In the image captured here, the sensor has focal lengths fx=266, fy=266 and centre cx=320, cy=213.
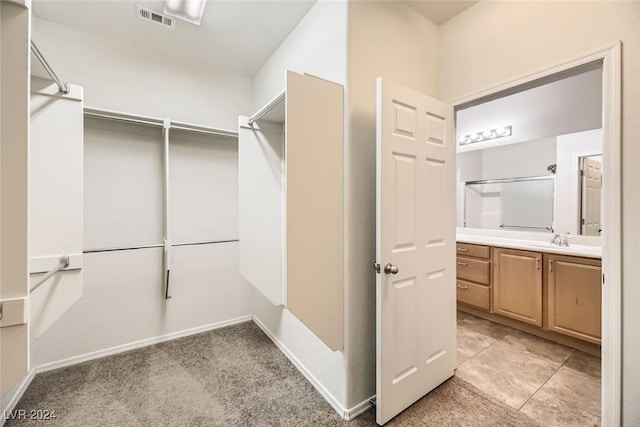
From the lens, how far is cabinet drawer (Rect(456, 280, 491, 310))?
9.85 ft

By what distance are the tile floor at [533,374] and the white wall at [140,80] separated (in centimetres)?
325

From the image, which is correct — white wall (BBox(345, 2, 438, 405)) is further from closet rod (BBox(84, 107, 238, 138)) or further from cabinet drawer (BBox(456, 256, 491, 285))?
cabinet drawer (BBox(456, 256, 491, 285))

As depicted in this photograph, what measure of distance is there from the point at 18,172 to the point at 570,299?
3.69m

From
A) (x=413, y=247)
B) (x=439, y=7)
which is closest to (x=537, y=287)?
(x=413, y=247)

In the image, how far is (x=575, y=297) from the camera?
237cm

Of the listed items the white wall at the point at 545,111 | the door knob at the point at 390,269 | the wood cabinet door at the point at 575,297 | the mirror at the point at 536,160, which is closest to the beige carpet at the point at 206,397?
the door knob at the point at 390,269

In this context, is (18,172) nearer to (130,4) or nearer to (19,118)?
(19,118)

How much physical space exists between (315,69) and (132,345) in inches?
112

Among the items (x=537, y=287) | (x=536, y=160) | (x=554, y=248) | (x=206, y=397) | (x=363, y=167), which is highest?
(x=536, y=160)

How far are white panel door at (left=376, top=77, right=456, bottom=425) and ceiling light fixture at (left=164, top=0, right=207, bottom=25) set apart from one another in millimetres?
1519

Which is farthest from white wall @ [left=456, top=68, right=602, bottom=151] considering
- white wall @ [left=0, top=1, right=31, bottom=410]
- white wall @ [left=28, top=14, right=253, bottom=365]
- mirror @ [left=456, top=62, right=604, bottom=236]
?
white wall @ [left=0, top=1, right=31, bottom=410]

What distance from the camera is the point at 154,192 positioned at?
2.54m

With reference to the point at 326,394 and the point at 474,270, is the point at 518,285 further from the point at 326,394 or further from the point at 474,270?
the point at 326,394

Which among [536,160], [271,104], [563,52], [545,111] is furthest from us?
[536,160]
